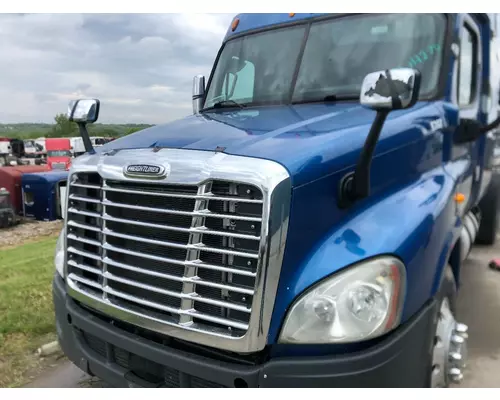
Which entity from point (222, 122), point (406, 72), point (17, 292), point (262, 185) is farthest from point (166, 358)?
point (17, 292)

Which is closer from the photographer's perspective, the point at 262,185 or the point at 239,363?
the point at 262,185

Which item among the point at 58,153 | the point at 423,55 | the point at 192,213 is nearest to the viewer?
the point at 192,213

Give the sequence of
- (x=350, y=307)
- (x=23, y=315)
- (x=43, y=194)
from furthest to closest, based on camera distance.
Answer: (x=43, y=194) → (x=23, y=315) → (x=350, y=307)

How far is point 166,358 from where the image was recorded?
244cm

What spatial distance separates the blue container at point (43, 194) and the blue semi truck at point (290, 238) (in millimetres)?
10215

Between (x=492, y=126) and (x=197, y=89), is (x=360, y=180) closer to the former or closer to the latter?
(x=492, y=126)

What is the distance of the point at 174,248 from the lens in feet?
7.97

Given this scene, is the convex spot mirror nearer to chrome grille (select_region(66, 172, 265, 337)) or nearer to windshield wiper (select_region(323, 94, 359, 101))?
chrome grille (select_region(66, 172, 265, 337))

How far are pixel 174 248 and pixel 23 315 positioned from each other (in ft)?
9.89

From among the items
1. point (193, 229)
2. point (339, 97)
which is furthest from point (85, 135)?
point (339, 97)

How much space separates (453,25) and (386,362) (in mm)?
2429

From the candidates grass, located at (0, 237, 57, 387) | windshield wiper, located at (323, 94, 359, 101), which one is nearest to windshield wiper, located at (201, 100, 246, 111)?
windshield wiper, located at (323, 94, 359, 101)

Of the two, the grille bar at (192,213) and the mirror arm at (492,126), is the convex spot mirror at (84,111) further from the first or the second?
the mirror arm at (492,126)

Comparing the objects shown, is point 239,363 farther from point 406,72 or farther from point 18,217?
point 18,217
